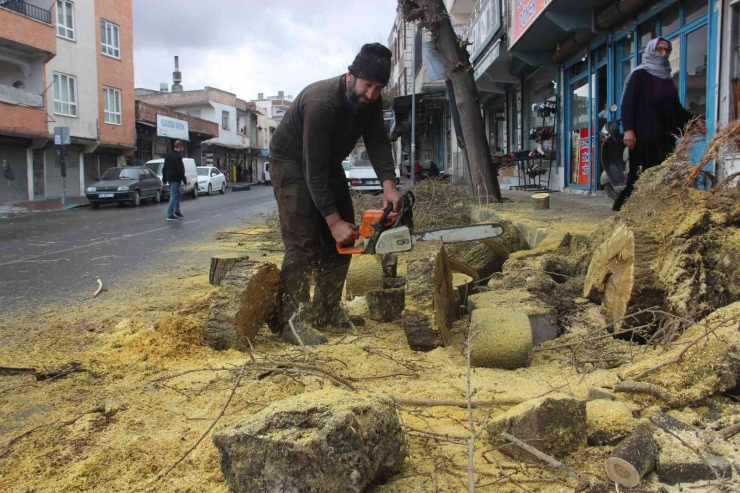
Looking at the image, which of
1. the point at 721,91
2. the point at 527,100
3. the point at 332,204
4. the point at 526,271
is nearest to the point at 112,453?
the point at 332,204

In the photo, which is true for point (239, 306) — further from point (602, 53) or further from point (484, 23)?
point (484, 23)

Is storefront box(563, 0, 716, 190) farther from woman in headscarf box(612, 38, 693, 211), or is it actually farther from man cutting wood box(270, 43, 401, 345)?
man cutting wood box(270, 43, 401, 345)

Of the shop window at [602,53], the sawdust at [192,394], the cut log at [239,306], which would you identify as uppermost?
the shop window at [602,53]

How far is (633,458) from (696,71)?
7887mm

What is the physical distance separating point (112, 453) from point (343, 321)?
6.59ft

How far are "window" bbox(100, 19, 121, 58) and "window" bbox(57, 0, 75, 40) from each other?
2.22 metres

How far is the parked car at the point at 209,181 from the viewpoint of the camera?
30319mm

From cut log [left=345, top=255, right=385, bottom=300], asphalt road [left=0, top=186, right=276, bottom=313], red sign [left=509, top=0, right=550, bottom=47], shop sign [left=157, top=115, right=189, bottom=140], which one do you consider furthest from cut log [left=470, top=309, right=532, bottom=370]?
shop sign [left=157, top=115, right=189, bottom=140]

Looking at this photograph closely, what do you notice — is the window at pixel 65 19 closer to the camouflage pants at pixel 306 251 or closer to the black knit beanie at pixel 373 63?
the camouflage pants at pixel 306 251

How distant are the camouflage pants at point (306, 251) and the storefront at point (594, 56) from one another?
5.51m

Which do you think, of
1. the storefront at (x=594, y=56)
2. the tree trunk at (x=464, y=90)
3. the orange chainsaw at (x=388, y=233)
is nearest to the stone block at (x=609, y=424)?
the orange chainsaw at (x=388, y=233)

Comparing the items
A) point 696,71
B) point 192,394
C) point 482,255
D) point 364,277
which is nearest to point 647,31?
point 696,71

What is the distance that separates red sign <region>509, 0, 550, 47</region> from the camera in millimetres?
11094

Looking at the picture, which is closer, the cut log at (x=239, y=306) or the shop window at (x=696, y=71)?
the cut log at (x=239, y=306)
